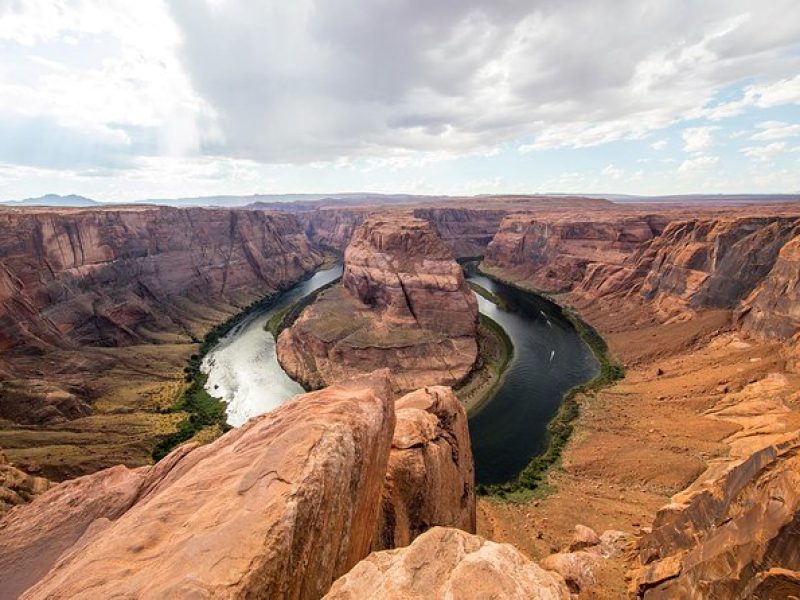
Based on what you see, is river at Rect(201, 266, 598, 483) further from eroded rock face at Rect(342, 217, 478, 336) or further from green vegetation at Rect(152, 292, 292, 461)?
eroded rock face at Rect(342, 217, 478, 336)

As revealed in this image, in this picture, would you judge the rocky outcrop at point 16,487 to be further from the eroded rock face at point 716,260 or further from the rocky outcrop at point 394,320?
the eroded rock face at point 716,260

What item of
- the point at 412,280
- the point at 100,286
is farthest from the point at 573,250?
the point at 100,286

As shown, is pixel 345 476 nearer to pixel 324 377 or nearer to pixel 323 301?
pixel 324 377

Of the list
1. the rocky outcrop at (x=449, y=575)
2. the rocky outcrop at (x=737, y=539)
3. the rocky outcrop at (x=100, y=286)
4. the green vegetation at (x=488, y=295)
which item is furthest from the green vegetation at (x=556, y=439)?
the rocky outcrop at (x=100, y=286)

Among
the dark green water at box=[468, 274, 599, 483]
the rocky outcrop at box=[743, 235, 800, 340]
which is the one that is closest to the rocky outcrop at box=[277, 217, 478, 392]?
the dark green water at box=[468, 274, 599, 483]

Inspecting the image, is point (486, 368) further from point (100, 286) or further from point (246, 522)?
point (100, 286)
